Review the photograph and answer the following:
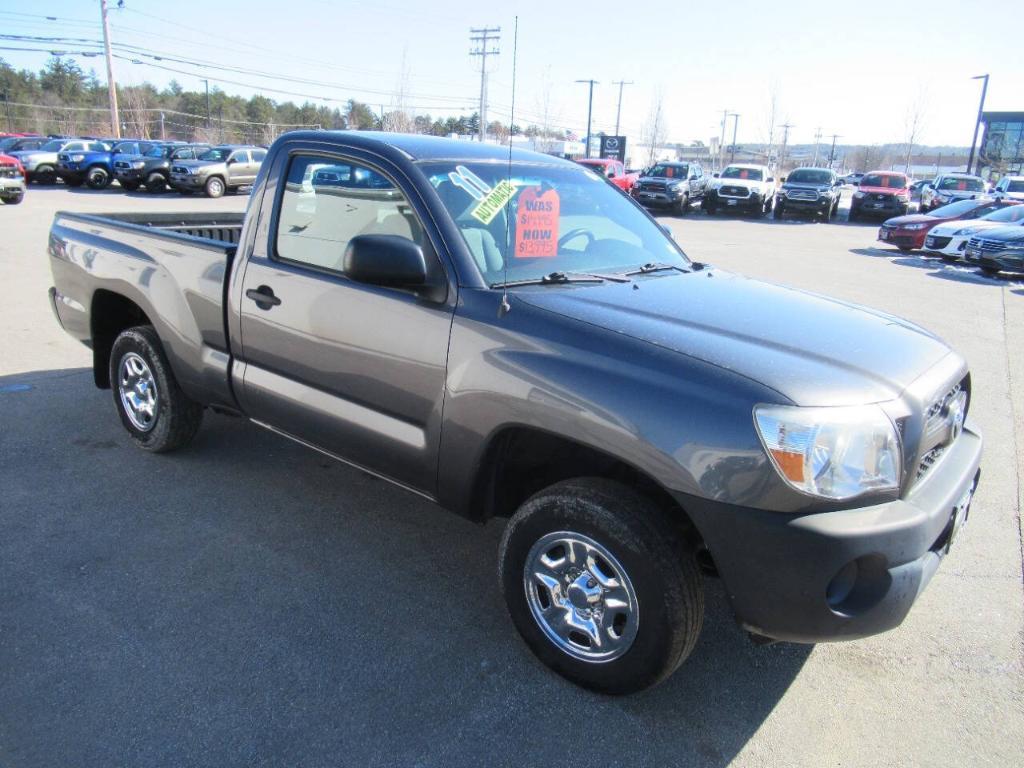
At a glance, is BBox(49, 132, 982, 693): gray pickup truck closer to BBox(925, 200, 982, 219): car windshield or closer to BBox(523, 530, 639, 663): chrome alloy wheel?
BBox(523, 530, 639, 663): chrome alloy wheel

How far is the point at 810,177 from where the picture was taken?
2742 cm

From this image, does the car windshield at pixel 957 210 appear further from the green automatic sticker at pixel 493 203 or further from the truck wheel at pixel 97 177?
the truck wheel at pixel 97 177

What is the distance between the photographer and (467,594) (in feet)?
10.8

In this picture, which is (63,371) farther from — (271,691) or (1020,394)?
(1020,394)

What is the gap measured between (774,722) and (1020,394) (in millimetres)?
5562

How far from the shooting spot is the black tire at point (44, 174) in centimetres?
2633

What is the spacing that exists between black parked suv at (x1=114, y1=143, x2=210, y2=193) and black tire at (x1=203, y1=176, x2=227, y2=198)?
61.1 inches

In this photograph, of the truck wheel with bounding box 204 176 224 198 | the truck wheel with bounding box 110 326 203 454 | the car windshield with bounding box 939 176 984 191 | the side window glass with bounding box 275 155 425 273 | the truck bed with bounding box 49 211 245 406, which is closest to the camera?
the side window glass with bounding box 275 155 425 273

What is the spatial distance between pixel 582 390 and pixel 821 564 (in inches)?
34.7

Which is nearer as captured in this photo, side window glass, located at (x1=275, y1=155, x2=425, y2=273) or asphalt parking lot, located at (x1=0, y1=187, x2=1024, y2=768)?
asphalt parking lot, located at (x1=0, y1=187, x2=1024, y2=768)

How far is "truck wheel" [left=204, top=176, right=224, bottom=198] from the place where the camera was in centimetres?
2430

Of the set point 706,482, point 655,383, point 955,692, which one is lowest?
point 955,692

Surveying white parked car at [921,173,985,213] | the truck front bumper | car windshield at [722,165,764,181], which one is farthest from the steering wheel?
white parked car at [921,173,985,213]

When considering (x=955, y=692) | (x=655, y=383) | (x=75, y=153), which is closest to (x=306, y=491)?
(x=655, y=383)
